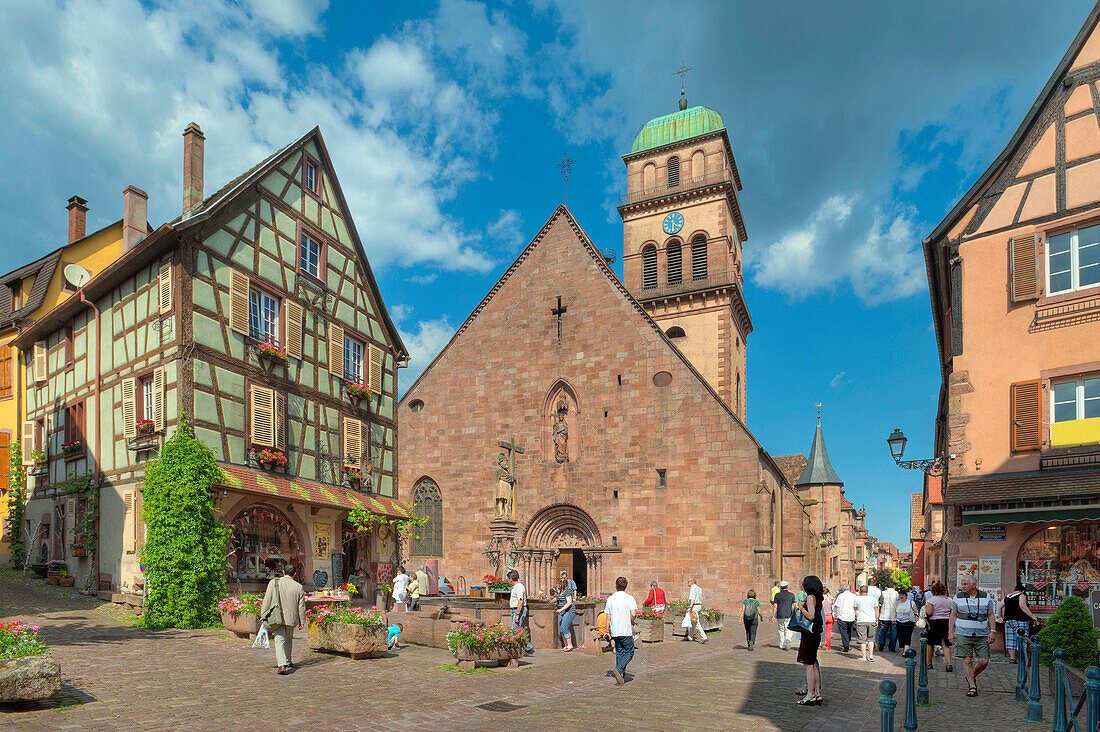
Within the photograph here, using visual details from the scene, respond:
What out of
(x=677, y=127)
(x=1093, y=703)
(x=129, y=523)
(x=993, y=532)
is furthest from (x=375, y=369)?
(x=677, y=127)

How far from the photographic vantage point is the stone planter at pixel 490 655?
12008 mm

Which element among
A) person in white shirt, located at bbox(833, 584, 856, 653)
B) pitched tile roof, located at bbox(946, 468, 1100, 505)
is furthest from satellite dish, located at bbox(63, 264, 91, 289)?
pitched tile roof, located at bbox(946, 468, 1100, 505)

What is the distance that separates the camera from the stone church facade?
2558cm

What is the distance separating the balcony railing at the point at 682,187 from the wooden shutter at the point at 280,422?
24919 mm

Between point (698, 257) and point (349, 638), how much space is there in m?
29.2

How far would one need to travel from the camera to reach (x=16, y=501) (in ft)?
75.7

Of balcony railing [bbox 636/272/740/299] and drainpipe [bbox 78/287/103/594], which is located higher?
balcony railing [bbox 636/272/740/299]

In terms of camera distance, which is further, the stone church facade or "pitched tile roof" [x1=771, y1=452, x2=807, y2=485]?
"pitched tile roof" [x1=771, y1=452, x2=807, y2=485]

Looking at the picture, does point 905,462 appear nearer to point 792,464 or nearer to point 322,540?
point 322,540

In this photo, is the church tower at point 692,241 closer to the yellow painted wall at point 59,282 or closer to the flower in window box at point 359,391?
the flower in window box at point 359,391

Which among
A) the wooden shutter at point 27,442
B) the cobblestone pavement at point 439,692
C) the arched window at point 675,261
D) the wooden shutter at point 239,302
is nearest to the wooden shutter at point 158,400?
the wooden shutter at point 239,302

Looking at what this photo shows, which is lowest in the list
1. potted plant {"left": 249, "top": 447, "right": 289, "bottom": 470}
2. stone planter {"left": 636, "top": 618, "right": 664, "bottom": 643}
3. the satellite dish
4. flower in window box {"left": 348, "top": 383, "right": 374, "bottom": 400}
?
stone planter {"left": 636, "top": 618, "right": 664, "bottom": 643}

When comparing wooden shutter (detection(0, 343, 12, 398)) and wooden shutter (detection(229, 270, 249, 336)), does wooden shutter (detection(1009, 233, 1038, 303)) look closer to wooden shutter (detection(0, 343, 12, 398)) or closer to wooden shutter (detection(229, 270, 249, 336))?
wooden shutter (detection(229, 270, 249, 336))

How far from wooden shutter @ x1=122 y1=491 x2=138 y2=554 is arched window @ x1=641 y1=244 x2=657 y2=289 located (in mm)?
26419
